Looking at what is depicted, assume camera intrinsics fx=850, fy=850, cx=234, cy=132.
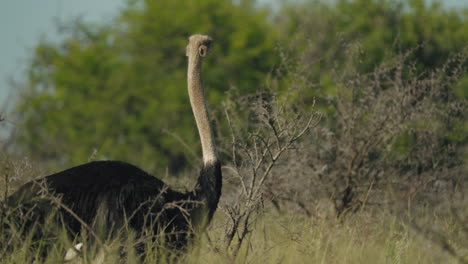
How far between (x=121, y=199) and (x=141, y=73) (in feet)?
67.3

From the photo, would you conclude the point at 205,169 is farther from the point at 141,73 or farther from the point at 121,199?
the point at 141,73

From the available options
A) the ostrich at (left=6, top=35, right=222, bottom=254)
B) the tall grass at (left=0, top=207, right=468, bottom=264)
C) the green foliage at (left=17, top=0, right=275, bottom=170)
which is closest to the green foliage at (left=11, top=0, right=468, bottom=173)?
the green foliage at (left=17, top=0, right=275, bottom=170)

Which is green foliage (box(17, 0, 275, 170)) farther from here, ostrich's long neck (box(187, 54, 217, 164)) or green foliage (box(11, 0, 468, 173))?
ostrich's long neck (box(187, 54, 217, 164))

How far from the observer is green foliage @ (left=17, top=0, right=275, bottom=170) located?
22.9m

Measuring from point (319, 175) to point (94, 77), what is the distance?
19577mm

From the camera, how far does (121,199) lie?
4227mm

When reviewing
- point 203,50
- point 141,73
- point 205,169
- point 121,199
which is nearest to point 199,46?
point 203,50

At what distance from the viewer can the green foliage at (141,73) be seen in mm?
22922

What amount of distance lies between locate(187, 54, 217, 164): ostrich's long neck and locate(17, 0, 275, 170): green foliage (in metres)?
16.7

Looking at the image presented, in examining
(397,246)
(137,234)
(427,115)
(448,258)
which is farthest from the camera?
(427,115)

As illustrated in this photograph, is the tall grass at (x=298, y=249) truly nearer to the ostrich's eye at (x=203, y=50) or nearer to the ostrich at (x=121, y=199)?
the ostrich at (x=121, y=199)

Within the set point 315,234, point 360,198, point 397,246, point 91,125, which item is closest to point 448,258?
point 397,246

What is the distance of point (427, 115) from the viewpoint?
677cm

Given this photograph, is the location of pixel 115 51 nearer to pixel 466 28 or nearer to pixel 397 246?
pixel 466 28
